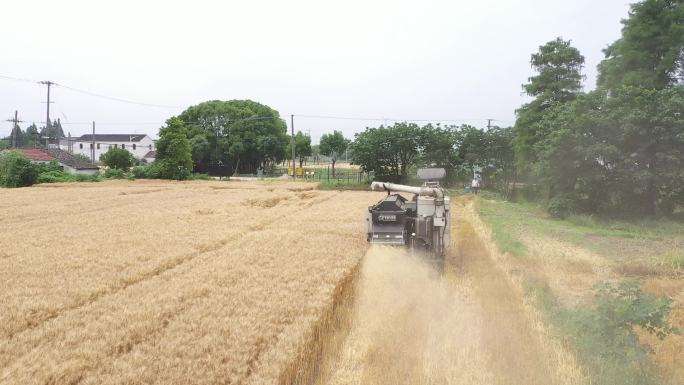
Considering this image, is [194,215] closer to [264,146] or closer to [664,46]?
[664,46]

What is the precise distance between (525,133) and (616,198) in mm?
12833

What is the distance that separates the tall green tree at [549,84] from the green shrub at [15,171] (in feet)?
134

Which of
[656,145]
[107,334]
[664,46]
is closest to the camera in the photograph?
[107,334]

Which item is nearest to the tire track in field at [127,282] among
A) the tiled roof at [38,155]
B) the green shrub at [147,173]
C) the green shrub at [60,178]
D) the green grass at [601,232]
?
the green grass at [601,232]

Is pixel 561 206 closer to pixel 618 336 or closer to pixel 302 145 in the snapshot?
pixel 618 336

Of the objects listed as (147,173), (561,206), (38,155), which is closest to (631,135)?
(561,206)

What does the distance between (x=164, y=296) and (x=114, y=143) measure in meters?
113

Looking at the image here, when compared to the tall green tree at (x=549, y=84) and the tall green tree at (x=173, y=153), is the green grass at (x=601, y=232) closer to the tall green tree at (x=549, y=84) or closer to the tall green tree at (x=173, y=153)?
the tall green tree at (x=549, y=84)

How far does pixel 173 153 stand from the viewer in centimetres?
5056

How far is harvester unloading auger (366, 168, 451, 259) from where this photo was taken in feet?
34.8

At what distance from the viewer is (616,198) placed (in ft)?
64.8

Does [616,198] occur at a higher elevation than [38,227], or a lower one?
higher

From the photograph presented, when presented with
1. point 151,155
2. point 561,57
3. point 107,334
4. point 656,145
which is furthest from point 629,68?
point 151,155

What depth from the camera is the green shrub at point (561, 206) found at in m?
21.2
